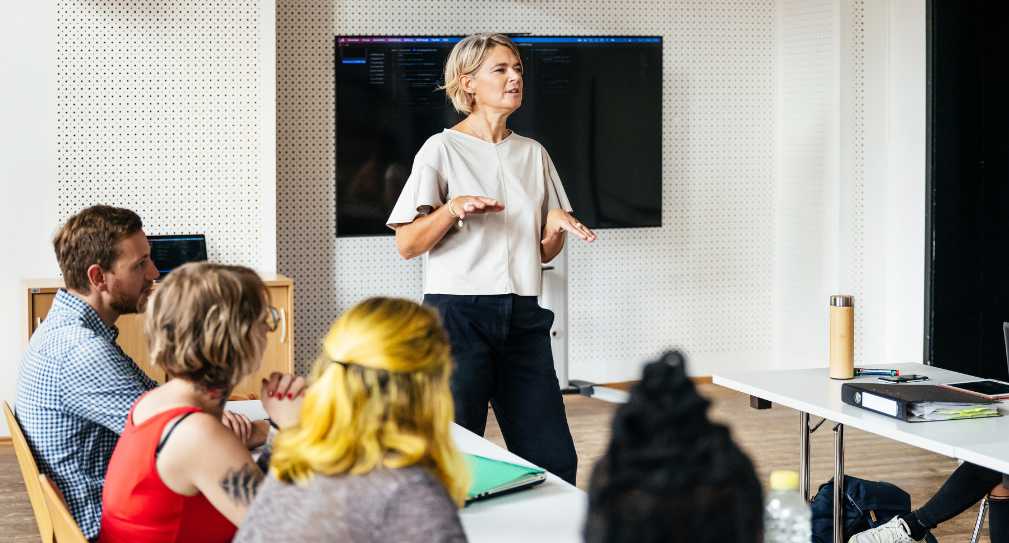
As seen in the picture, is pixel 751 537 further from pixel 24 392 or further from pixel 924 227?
pixel 924 227

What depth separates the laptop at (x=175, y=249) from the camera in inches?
210

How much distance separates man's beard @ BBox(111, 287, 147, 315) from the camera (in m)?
2.48

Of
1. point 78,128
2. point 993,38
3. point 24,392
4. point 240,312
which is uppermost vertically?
point 993,38

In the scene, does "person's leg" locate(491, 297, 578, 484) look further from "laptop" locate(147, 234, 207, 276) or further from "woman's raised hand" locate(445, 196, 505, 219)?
"laptop" locate(147, 234, 207, 276)

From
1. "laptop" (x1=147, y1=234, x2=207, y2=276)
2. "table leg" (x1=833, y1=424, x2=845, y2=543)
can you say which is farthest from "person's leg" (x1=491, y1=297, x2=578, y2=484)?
"laptop" (x1=147, y1=234, x2=207, y2=276)

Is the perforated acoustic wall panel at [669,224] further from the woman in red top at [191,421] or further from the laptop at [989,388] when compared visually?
the woman in red top at [191,421]

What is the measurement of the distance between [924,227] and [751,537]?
18.1 ft

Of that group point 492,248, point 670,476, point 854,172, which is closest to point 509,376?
point 492,248

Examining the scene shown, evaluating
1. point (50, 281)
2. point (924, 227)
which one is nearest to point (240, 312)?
point (50, 281)

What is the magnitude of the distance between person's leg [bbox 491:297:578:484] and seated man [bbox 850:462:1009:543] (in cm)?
100

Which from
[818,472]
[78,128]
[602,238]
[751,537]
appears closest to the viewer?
[751,537]

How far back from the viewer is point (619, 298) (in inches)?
258

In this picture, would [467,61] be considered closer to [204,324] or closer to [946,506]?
[204,324]

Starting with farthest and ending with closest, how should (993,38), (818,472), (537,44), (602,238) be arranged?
(602,238) → (537,44) → (993,38) → (818,472)
